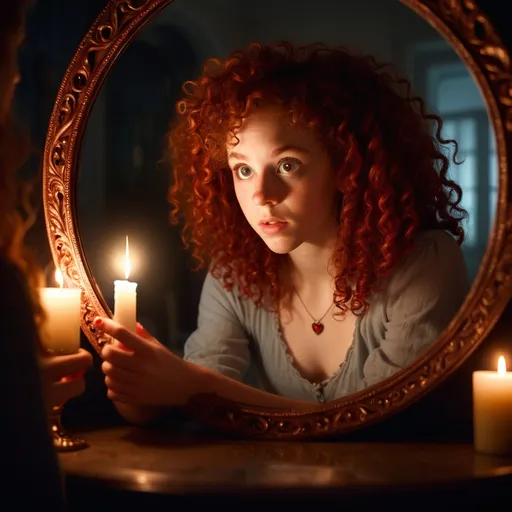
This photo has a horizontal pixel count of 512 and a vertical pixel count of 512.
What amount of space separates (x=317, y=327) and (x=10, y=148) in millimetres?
478

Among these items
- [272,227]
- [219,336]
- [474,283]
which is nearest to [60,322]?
[219,336]

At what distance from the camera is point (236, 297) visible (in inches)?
42.3

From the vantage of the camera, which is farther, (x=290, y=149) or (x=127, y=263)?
(x=127, y=263)

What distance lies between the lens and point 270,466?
3.00ft

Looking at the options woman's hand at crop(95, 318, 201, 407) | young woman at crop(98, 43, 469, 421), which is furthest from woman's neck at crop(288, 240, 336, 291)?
woman's hand at crop(95, 318, 201, 407)

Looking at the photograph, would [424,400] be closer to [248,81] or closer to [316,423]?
[316,423]

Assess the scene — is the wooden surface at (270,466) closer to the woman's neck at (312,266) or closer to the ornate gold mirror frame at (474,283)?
the ornate gold mirror frame at (474,283)

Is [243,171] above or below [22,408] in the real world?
above

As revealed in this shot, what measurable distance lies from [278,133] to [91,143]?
336mm

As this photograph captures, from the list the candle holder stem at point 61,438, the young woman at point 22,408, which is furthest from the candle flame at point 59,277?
the young woman at point 22,408

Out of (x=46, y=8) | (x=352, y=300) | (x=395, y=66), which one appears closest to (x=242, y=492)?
(x=352, y=300)

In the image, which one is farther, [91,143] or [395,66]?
[91,143]

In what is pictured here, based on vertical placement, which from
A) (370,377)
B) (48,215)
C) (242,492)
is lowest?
(242,492)

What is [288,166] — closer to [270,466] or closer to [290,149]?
[290,149]
